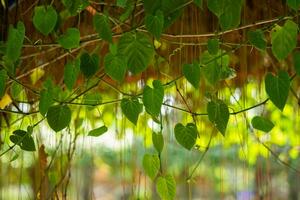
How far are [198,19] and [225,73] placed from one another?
10.2 inches

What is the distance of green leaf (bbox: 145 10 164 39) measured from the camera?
0.73 meters

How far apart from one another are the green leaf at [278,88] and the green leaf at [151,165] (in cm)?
23

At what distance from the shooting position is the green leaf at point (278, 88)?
73 cm

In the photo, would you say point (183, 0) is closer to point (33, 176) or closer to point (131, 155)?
point (131, 155)

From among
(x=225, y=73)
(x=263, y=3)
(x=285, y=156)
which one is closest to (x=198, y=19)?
(x=263, y=3)

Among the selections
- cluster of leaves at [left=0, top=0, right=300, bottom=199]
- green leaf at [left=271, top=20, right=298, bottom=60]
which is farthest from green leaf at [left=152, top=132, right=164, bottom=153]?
green leaf at [left=271, top=20, right=298, bottom=60]

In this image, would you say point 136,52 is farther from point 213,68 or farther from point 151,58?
point 213,68

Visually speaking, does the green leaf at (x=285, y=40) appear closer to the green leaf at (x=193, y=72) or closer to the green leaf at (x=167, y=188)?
the green leaf at (x=193, y=72)

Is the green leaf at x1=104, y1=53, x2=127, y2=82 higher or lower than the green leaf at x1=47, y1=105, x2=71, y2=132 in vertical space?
higher

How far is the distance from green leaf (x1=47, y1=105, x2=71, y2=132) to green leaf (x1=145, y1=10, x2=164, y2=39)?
20cm

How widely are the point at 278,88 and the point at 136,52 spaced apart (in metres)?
0.20

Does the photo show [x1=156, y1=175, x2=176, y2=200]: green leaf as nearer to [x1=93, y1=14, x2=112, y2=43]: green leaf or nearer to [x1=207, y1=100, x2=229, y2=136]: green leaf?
[x1=207, y1=100, x2=229, y2=136]: green leaf

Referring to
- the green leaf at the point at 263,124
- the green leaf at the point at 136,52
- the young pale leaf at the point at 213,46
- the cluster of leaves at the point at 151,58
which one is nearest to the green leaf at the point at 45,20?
the cluster of leaves at the point at 151,58

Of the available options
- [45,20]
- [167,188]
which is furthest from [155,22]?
[167,188]
